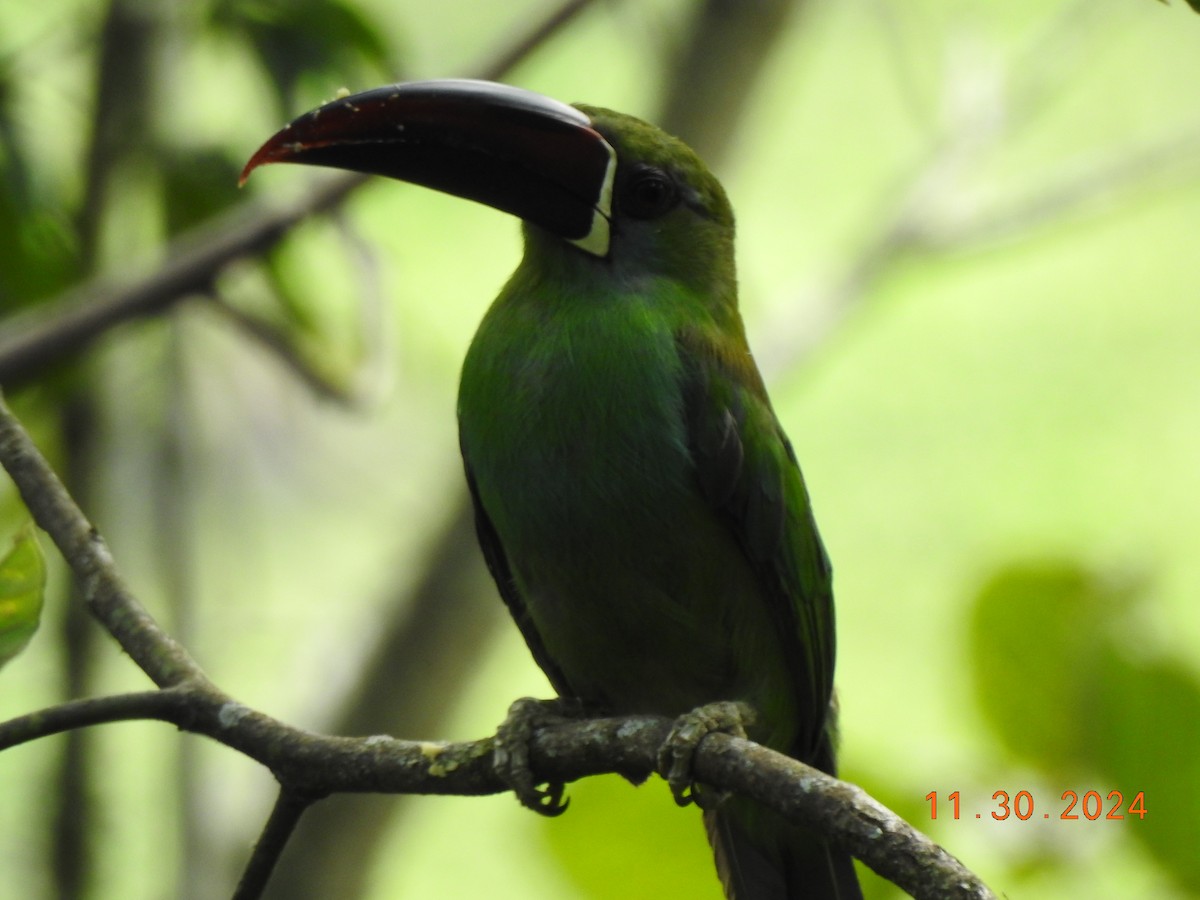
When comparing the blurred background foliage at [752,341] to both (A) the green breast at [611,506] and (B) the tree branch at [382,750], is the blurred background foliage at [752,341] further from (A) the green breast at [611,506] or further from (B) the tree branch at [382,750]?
(B) the tree branch at [382,750]

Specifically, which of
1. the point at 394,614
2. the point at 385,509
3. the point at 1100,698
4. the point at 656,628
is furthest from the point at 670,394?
the point at 385,509

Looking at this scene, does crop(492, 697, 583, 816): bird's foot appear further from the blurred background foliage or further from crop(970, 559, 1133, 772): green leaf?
crop(970, 559, 1133, 772): green leaf

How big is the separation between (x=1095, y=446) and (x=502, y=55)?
3.81 metres

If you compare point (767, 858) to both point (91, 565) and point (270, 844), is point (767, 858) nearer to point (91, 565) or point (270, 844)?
point (270, 844)

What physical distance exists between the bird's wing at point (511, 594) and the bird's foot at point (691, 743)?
0.46 meters

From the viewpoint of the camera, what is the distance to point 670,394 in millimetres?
2541

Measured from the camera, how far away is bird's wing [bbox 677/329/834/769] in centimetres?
255

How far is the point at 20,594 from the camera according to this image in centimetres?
181

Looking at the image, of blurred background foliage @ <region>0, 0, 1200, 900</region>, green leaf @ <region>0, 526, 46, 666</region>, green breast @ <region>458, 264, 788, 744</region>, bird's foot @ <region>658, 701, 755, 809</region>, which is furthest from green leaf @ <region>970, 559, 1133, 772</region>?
green leaf @ <region>0, 526, 46, 666</region>

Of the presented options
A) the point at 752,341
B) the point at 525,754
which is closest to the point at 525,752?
the point at 525,754

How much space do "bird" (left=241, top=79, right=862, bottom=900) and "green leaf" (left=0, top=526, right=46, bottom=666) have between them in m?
0.80

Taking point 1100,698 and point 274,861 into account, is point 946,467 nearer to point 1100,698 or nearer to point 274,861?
point 1100,698

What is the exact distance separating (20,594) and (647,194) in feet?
4.49

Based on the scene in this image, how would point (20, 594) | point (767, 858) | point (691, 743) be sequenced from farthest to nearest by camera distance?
1. point (767, 858)
2. point (691, 743)
3. point (20, 594)
